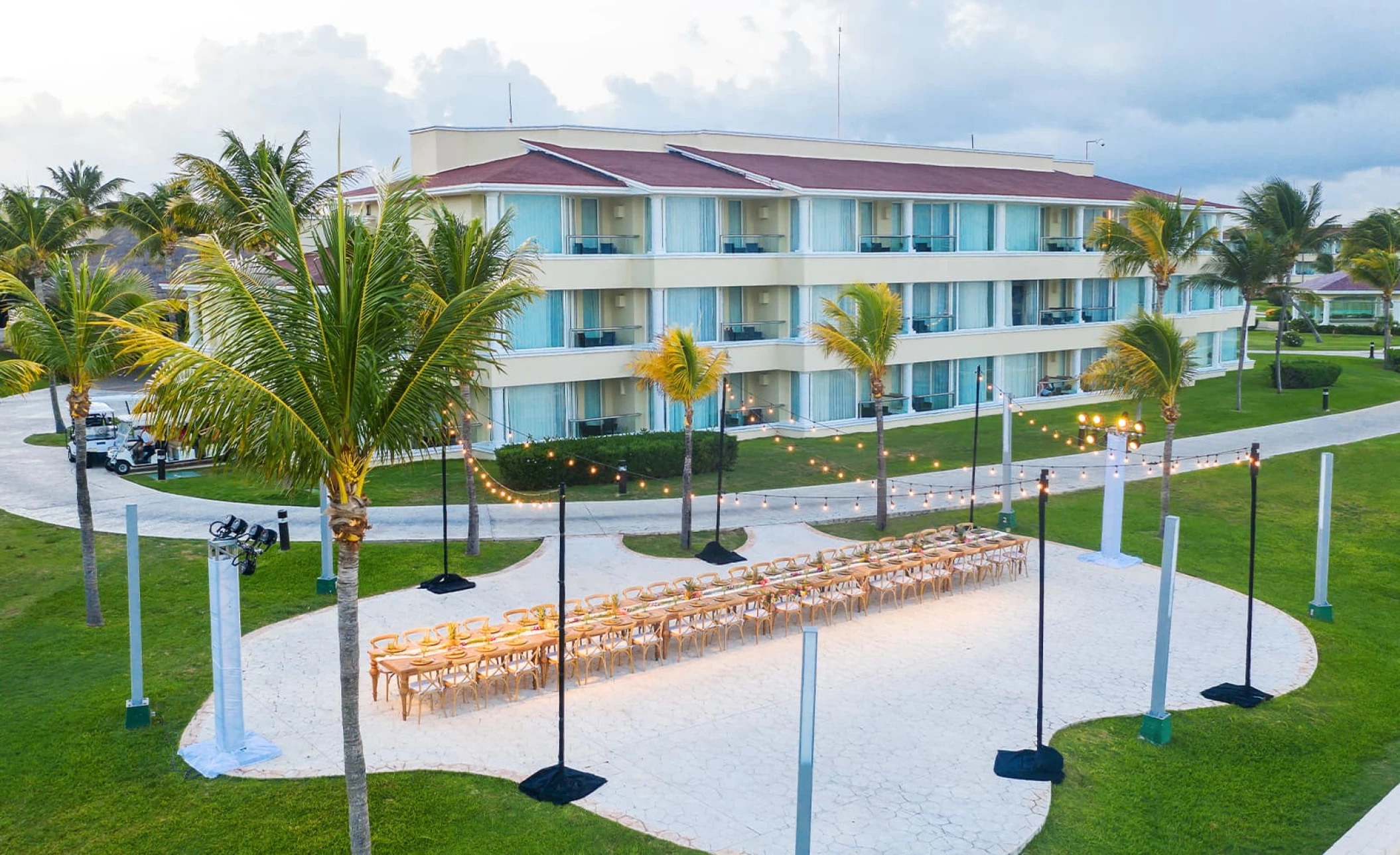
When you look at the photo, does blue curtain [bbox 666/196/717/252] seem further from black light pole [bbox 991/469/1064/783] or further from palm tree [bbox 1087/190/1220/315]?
black light pole [bbox 991/469/1064/783]

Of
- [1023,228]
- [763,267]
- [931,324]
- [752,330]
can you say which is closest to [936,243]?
[931,324]

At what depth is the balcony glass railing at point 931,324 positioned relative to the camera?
139 feet

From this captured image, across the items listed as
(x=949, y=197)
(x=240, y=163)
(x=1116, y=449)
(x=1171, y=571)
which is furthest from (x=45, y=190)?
(x=1171, y=571)

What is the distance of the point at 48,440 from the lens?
126 feet

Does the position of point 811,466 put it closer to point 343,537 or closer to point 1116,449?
point 1116,449

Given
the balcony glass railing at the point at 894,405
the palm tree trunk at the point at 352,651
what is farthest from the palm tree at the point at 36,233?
the palm tree trunk at the point at 352,651

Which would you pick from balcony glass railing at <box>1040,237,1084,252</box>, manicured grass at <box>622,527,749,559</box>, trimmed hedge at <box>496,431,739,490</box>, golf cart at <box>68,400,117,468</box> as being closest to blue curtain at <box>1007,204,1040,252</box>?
balcony glass railing at <box>1040,237,1084,252</box>

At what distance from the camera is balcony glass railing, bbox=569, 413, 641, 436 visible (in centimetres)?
3609

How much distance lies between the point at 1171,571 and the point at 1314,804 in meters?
3.49

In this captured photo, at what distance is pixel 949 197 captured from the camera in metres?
41.8

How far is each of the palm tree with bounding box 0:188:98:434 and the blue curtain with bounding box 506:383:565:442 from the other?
16.7m

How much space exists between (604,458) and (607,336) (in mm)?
6433

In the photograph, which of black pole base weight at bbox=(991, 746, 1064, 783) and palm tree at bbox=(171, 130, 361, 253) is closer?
black pole base weight at bbox=(991, 746, 1064, 783)

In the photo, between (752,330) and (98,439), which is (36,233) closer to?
(98,439)
